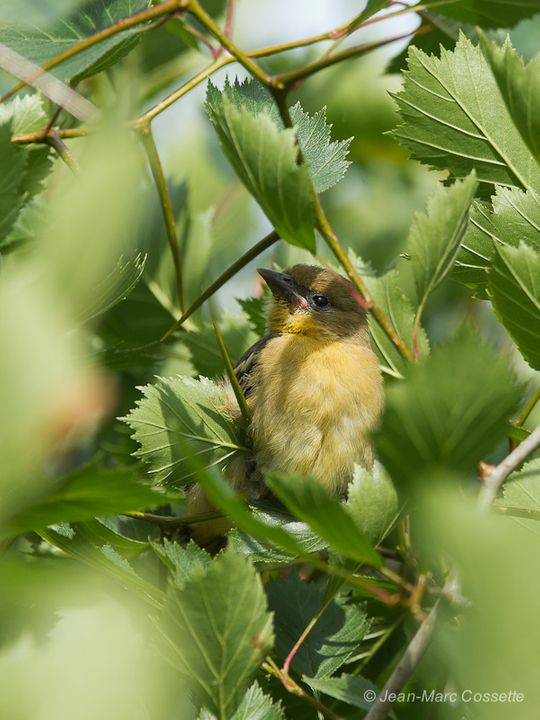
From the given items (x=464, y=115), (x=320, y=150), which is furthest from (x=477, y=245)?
(x=320, y=150)

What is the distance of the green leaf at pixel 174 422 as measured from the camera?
78.9 inches

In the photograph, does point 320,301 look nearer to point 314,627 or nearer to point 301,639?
point 314,627

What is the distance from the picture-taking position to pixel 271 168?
4.62ft

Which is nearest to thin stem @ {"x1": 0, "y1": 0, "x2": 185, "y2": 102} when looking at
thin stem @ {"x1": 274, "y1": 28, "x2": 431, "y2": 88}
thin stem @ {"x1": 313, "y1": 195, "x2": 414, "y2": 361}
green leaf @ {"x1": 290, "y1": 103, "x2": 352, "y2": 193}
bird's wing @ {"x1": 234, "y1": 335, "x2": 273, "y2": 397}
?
thin stem @ {"x1": 274, "y1": 28, "x2": 431, "y2": 88}

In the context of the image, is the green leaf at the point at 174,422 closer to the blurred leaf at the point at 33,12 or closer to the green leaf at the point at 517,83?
the blurred leaf at the point at 33,12

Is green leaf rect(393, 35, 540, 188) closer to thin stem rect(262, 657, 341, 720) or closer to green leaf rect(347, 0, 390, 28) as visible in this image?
green leaf rect(347, 0, 390, 28)

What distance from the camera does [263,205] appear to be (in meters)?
1.45

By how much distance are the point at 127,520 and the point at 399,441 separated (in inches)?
57.9

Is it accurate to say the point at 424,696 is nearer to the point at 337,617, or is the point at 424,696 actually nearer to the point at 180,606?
the point at 337,617

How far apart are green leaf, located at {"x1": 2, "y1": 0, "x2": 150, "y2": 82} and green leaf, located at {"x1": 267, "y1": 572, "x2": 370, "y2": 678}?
1240mm

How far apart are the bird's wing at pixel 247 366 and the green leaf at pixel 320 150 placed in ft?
4.44

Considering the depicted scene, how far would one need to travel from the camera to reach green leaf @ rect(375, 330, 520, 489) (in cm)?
Result: 110

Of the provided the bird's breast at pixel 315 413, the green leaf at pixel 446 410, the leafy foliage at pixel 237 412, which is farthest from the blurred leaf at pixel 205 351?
the green leaf at pixel 446 410

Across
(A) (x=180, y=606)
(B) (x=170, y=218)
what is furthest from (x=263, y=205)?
(B) (x=170, y=218)
